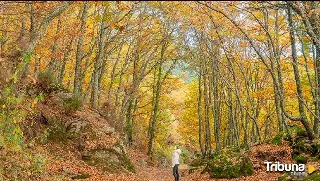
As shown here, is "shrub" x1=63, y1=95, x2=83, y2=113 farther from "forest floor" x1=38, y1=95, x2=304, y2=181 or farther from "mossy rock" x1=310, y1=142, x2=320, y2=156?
"mossy rock" x1=310, y1=142, x2=320, y2=156

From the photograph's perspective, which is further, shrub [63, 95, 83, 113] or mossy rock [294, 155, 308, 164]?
shrub [63, 95, 83, 113]

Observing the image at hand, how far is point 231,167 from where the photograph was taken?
1432 cm

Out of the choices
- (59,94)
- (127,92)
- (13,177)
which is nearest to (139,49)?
(127,92)

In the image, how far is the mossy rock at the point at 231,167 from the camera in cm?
1376

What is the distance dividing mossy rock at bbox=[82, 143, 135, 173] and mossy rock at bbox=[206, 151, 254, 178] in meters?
3.85

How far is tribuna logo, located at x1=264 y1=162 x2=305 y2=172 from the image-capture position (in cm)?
1139

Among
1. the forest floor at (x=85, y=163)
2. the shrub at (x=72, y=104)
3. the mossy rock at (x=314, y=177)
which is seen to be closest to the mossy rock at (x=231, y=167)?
the forest floor at (x=85, y=163)

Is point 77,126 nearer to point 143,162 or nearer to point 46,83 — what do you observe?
point 46,83

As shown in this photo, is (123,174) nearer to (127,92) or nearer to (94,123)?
(94,123)

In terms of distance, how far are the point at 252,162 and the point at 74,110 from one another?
8.42m

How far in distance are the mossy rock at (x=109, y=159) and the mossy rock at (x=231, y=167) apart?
3.85m

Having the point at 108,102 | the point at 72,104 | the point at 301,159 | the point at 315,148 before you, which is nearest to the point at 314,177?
the point at 301,159

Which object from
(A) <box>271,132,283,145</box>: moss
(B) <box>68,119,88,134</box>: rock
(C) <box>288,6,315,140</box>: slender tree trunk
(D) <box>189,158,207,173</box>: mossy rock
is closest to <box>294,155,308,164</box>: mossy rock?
(C) <box>288,6,315,140</box>: slender tree trunk

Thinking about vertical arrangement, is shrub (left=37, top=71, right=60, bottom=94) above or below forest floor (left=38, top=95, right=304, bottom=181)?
above
